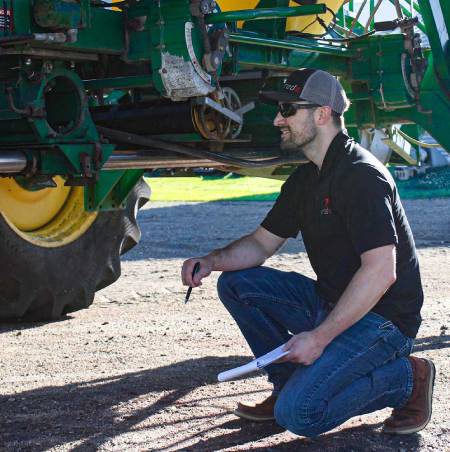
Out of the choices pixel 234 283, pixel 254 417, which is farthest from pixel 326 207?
pixel 254 417

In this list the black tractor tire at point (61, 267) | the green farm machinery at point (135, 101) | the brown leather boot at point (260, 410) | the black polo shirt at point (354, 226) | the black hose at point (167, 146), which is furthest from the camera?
the black tractor tire at point (61, 267)

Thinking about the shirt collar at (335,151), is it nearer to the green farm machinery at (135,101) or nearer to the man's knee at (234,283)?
the man's knee at (234,283)

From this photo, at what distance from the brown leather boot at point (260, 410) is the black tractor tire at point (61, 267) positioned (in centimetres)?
201

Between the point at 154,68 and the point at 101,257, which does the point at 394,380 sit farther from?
the point at 101,257

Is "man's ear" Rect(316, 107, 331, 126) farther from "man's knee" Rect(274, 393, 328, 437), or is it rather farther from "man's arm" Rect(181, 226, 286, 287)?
"man's knee" Rect(274, 393, 328, 437)

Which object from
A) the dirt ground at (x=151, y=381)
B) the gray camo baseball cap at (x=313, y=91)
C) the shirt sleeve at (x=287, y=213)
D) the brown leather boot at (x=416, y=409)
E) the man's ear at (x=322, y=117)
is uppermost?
the gray camo baseball cap at (x=313, y=91)

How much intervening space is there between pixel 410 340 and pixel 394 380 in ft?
0.51

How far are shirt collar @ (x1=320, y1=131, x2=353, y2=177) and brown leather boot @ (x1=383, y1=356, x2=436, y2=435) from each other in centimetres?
74

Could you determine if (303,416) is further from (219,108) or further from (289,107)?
(219,108)

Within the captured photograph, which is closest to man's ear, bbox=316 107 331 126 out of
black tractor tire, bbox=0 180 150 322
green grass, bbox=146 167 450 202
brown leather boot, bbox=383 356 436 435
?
brown leather boot, bbox=383 356 436 435

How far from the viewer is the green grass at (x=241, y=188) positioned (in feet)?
48.9

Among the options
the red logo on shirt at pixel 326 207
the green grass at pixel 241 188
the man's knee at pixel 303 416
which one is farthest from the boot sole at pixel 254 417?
the green grass at pixel 241 188

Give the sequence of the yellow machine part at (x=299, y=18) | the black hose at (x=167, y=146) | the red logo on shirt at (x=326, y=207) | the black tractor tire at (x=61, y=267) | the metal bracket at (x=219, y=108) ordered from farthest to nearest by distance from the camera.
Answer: the black tractor tire at (x=61, y=267) < the yellow machine part at (x=299, y=18) < the black hose at (x=167, y=146) < the metal bracket at (x=219, y=108) < the red logo on shirt at (x=326, y=207)

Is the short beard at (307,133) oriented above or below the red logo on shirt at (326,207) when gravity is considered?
above
